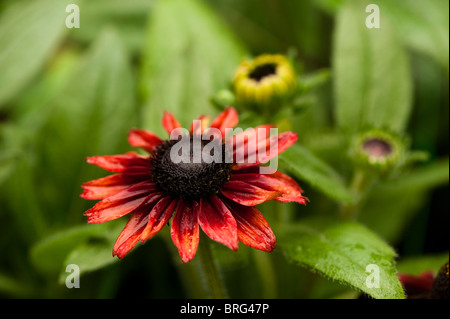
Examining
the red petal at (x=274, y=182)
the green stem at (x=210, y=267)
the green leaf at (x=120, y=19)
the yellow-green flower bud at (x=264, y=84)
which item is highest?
the green leaf at (x=120, y=19)

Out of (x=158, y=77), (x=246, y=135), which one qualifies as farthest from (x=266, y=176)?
(x=158, y=77)

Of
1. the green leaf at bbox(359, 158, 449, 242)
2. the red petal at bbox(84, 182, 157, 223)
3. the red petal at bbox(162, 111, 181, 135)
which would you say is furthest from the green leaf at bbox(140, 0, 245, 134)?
the green leaf at bbox(359, 158, 449, 242)

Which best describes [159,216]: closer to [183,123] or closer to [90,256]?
[90,256]

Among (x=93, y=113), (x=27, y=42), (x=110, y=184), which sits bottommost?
(x=110, y=184)

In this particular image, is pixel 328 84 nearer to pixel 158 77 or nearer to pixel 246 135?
pixel 158 77

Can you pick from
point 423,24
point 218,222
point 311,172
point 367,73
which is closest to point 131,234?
point 218,222

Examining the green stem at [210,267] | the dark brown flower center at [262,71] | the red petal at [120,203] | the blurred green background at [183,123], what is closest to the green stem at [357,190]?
the blurred green background at [183,123]

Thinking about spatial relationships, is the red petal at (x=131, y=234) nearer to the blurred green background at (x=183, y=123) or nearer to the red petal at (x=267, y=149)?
the red petal at (x=267, y=149)
